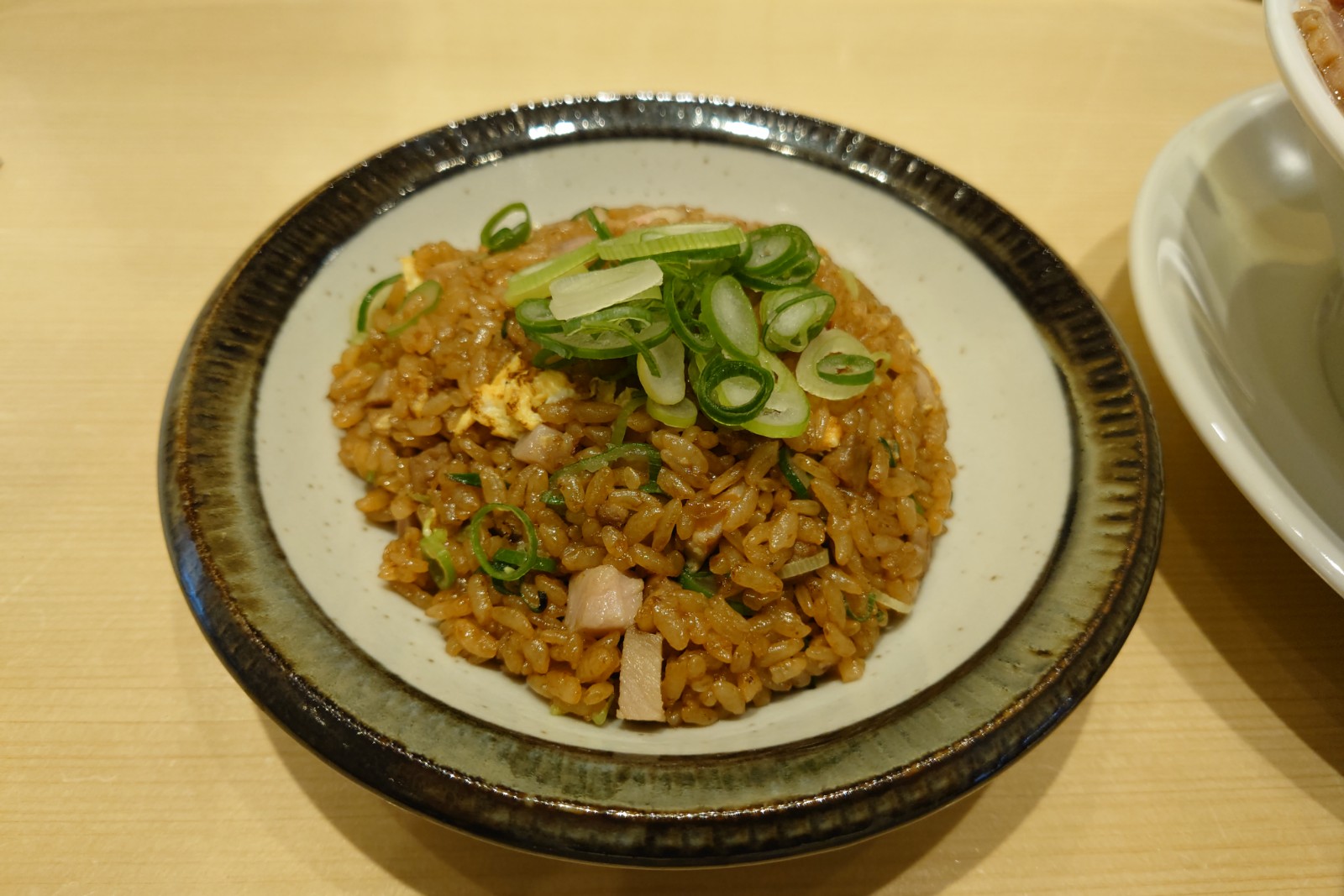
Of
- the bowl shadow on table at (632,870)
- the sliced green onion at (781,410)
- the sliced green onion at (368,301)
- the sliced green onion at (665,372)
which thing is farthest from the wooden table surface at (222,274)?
the sliced green onion at (665,372)

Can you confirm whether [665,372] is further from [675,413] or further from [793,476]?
[793,476]

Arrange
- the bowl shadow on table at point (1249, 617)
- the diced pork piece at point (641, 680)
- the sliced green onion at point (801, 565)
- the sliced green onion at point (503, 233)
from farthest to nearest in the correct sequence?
the sliced green onion at point (503, 233) → the bowl shadow on table at point (1249, 617) → the sliced green onion at point (801, 565) → the diced pork piece at point (641, 680)

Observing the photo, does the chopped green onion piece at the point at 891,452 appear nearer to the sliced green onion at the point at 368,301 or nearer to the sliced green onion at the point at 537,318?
the sliced green onion at the point at 537,318

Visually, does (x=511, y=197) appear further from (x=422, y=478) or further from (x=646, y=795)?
(x=646, y=795)

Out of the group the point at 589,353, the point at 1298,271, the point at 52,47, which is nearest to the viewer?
the point at 589,353

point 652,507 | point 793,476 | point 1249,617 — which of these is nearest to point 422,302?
point 652,507

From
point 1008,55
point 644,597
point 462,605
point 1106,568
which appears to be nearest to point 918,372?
point 1106,568

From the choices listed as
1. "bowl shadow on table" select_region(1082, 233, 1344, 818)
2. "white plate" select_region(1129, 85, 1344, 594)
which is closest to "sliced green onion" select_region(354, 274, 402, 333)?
"white plate" select_region(1129, 85, 1344, 594)

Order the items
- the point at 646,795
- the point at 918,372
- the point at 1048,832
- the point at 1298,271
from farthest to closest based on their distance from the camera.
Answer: the point at 1298,271 < the point at 918,372 < the point at 1048,832 < the point at 646,795
